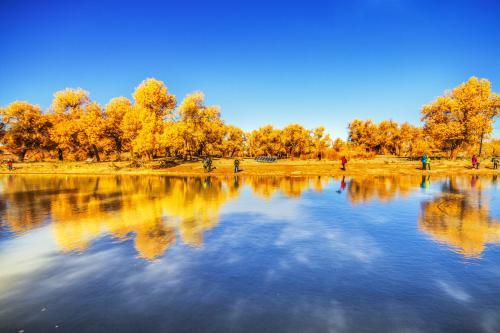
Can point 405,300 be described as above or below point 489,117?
below

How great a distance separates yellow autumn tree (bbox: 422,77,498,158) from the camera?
171ft

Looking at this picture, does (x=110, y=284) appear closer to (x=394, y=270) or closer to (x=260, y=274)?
(x=260, y=274)

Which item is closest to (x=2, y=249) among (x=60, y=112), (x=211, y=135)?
(x=211, y=135)

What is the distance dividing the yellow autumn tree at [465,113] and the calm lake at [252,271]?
145ft

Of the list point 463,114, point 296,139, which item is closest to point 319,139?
point 296,139

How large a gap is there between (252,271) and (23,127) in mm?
71531

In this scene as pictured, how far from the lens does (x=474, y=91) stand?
173ft

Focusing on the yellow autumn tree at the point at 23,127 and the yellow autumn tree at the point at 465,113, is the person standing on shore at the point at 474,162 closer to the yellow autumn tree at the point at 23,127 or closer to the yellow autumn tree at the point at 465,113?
the yellow autumn tree at the point at 465,113

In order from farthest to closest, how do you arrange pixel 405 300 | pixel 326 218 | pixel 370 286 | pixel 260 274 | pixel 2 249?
pixel 326 218
pixel 2 249
pixel 260 274
pixel 370 286
pixel 405 300

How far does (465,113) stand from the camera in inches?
2116

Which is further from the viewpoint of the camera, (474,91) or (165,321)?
(474,91)

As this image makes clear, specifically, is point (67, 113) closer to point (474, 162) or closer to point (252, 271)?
point (252, 271)

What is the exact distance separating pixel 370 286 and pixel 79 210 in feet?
51.7

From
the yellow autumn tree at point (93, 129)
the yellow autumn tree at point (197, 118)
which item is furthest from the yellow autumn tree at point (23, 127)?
the yellow autumn tree at point (197, 118)
